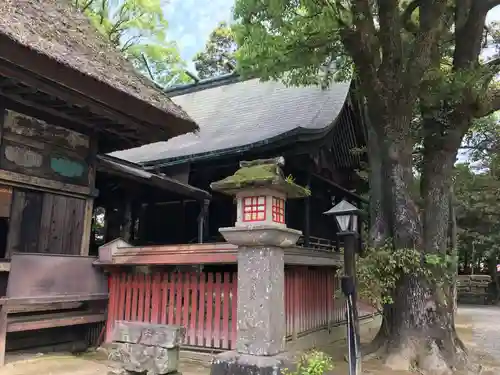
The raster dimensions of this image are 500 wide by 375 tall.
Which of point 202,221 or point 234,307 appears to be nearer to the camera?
point 234,307

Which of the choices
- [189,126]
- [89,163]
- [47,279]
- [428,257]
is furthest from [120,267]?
[428,257]

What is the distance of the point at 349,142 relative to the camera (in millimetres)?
14828

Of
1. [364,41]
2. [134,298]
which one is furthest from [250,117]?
[134,298]

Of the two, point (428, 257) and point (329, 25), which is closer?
point (428, 257)

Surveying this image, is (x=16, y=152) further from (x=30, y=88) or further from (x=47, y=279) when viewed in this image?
(x=47, y=279)

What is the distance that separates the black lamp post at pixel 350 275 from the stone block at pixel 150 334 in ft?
7.05

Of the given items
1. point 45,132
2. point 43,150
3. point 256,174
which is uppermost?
point 45,132

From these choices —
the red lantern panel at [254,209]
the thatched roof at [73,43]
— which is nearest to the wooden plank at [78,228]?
the thatched roof at [73,43]

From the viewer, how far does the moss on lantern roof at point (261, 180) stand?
5199 millimetres

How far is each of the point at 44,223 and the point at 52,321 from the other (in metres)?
1.81

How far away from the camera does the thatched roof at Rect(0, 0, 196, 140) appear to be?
19.4 feet

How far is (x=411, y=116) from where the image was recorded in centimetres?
771

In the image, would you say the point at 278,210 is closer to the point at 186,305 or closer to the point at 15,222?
the point at 186,305

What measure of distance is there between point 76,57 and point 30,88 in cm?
82
